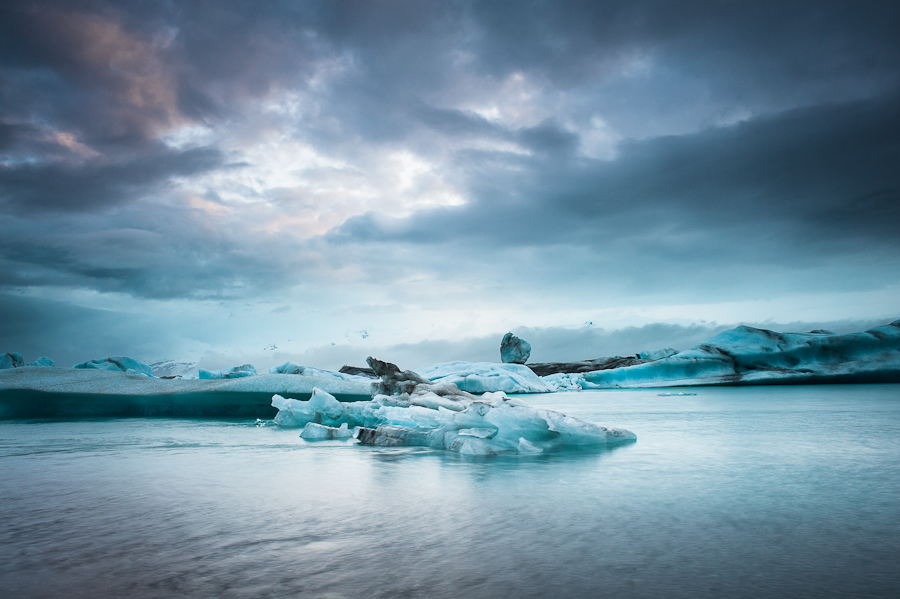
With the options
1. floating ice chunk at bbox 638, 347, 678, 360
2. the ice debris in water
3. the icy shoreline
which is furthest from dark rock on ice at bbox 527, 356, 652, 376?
the ice debris in water

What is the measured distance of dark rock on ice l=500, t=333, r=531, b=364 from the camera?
4106 centimetres

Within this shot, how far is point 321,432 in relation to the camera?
200 inches

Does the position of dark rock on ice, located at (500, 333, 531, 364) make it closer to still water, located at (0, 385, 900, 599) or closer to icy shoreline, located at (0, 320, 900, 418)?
icy shoreline, located at (0, 320, 900, 418)

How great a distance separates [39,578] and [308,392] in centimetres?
716

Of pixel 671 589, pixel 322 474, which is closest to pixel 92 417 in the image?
pixel 322 474

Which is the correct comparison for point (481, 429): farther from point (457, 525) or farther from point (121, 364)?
point (121, 364)

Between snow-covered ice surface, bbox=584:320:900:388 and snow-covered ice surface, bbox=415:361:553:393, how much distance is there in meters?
5.56

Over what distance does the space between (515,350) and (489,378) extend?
18787 millimetres

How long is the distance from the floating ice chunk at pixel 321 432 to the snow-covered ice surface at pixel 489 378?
1645 cm

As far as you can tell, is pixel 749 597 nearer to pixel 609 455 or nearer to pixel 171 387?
pixel 609 455

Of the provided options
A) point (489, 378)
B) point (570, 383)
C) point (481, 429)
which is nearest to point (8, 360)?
point (489, 378)

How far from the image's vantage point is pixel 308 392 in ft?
27.2

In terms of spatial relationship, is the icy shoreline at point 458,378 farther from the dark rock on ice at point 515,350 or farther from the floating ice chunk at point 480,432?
the dark rock on ice at point 515,350

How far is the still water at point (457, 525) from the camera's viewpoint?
4.09 ft
